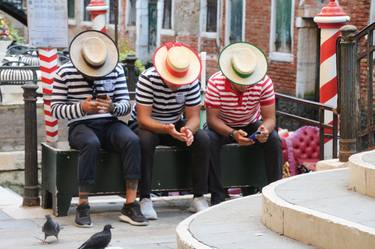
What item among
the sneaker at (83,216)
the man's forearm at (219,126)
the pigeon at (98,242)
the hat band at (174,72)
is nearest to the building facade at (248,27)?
the man's forearm at (219,126)

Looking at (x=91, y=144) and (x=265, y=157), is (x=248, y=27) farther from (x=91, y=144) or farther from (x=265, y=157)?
(x=91, y=144)

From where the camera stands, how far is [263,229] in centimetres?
580

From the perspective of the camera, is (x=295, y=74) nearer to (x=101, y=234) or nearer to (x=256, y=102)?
(x=256, y=102)

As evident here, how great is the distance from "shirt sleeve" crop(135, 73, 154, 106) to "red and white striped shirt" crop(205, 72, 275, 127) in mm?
475

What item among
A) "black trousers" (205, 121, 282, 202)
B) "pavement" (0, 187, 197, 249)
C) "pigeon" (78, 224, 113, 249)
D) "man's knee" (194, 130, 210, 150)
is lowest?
"pavement" (0, 187, 197, 249)

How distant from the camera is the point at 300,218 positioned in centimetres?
539

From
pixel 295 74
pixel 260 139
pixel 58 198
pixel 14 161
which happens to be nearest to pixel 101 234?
pixel 58 198

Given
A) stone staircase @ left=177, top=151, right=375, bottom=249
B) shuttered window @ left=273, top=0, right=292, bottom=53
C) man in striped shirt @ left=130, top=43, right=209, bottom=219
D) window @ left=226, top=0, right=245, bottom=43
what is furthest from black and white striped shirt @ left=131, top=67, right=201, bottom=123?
window @ left=226, top=0, right=245, bottom=43

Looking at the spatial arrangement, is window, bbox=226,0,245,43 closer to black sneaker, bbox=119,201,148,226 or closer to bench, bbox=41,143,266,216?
bench, bbox=41,143,266,216

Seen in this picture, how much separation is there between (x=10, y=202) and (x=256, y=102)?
2284mm

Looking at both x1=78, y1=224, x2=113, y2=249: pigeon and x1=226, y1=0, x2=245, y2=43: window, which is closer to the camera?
x1=78, y1=224, x2=113, y2=249: pigeon

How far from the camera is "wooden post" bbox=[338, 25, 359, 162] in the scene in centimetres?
793

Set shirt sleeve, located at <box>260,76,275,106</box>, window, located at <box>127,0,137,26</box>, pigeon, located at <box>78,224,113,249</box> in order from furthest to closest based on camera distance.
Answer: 1. window, located at <box>127,0,137,26</box>
2. shirt sleeve, located at <box>260,76,275,106</box>
3. pigeon, located at <box>78,224,113,249</box>

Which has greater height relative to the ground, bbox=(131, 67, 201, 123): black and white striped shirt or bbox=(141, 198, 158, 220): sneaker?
bbox=(131, 67, 201, 123): black and white striped shirt
